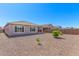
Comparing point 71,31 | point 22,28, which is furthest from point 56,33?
point 22,28

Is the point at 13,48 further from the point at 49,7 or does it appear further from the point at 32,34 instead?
the point at 49,7

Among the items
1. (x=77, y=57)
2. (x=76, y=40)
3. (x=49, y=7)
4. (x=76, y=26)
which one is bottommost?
(x=77, y=57)

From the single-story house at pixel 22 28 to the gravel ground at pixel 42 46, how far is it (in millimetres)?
224

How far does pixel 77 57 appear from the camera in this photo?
15.2 ft

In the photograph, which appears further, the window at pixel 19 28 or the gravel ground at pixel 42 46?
the window at pixel 19 28

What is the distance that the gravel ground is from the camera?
473 cm

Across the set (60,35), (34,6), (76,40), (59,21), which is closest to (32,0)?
(34,6)

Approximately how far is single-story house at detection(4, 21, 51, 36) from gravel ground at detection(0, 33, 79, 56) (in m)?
0.22

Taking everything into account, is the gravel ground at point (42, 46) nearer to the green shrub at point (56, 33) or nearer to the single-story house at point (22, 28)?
the green shrub at point (56, 33)

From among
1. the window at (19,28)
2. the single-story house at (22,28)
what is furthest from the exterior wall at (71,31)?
the window at (19,28)

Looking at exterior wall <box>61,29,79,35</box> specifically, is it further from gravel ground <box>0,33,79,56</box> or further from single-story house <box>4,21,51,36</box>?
single-story house <box>4,21,51,36</box>

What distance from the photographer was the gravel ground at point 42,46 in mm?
4730

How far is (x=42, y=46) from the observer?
485 cm

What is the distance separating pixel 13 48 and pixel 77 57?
166 centimetres
